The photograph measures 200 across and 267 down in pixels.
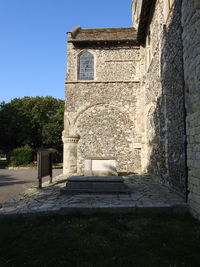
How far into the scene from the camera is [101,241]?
3.10m

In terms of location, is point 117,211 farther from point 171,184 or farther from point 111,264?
point 171,184

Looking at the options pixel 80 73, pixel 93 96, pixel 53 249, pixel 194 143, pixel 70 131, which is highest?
pixel 80 73

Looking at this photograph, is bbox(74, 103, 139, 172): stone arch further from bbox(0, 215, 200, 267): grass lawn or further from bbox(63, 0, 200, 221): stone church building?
bbox(0, 215, 200, 267): grass lawn

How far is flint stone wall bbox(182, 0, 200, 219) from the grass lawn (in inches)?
27.8

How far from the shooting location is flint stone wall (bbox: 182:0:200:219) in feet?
13.3

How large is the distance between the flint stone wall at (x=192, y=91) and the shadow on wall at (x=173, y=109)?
19.4 inches

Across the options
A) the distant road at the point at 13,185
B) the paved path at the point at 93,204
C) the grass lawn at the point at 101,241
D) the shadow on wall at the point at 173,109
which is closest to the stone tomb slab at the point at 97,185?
the paved path at the point at 93,204

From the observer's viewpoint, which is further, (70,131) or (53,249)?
(70,131)

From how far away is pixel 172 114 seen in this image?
20.8ft

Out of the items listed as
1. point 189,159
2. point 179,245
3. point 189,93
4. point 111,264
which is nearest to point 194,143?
point 189,159

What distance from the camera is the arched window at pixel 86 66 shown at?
12711mm

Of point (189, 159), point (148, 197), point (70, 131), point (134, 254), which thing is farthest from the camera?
point (70, 131)

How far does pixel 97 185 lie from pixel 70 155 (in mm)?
5278

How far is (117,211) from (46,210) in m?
1.69
